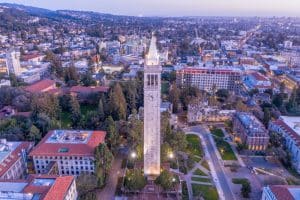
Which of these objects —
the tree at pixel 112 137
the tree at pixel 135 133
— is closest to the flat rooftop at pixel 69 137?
the tree at pixel 112 137

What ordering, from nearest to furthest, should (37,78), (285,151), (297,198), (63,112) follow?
(297,198), (285,151), (63,112), (37,78)

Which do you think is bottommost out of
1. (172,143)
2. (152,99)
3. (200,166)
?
(200,166)

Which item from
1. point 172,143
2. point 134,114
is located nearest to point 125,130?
point 134,114

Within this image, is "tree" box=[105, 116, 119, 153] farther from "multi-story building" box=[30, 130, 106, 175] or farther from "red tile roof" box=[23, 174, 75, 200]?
"red tile roof" box=[23, 174, 75, 200]

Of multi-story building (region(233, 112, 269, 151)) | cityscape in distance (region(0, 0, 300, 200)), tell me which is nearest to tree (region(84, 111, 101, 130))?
cityscape in distance (region(0, 0, 300, 200))

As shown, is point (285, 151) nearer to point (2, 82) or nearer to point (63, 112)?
point (63, 112)

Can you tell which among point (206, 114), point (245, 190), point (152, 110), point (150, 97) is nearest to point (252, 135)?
point (245, 190)

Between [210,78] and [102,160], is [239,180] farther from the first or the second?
[210,78]
